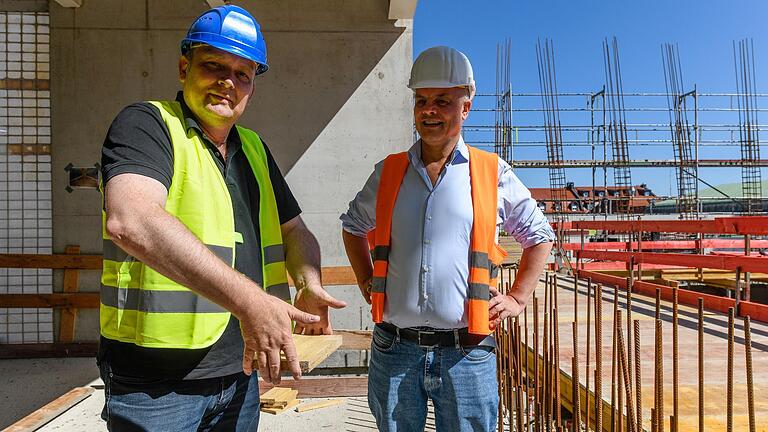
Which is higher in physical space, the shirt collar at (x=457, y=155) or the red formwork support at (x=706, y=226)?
the shirt collar at (x=457, y=155)

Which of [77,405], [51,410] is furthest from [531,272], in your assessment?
[77,405]

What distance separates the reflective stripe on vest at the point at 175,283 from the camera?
4.93 feet

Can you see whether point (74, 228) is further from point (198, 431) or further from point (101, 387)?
point (198, 431)

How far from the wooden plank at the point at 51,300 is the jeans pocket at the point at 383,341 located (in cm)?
432

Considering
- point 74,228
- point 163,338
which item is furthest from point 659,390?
point 74,228

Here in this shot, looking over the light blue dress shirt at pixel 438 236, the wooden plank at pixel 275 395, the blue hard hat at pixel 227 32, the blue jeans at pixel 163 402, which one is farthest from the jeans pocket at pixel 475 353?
the wooden plank at pixel 275 395

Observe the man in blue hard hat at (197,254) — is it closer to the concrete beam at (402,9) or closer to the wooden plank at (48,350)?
the concrete beam at (402,9)

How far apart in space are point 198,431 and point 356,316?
364 cm

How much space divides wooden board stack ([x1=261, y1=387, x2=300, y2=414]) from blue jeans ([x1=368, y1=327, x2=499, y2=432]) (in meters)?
2.60

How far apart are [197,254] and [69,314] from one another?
17.2 ft

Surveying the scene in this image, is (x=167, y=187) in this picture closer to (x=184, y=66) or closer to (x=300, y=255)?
(x=184, y=66)

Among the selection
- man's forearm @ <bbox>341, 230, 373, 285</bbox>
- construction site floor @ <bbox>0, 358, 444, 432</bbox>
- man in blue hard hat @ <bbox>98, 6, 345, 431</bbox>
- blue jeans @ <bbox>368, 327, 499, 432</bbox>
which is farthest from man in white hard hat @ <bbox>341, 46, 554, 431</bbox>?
construction site floor @ <bbox>0, 358, 444, 432</bbox>

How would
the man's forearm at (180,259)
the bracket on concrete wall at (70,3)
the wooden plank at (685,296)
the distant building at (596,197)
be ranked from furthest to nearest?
the distant building at (596,197) → the wooden plank at (685,296) → the bracket on concrete wall at (70,3) → the man's forearm at (180,259)

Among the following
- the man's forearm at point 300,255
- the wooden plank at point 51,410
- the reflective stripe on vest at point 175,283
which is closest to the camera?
the reflective stripe on vest at point 175,283
